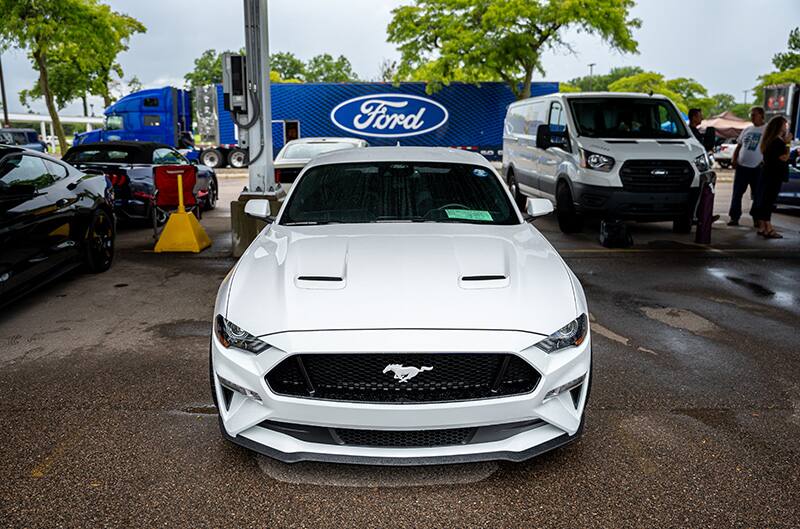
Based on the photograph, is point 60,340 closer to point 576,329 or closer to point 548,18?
point 576,329

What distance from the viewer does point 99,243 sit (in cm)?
739

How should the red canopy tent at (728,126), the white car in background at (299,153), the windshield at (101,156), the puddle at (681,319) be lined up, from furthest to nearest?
the red canopy tent at (728,126)
the white car in background at (299,153)
the windshield at (101,156)
the puddle at (681,319)

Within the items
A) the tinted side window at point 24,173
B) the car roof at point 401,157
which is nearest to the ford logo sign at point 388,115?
the tinted side window at point 24,173

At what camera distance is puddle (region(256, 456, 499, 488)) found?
3020mm

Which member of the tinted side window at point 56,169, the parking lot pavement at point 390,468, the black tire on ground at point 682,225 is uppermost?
the tinted side window at point 56,169

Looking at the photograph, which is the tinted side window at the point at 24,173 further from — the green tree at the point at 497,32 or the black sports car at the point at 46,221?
the green tree at the point at 497,32

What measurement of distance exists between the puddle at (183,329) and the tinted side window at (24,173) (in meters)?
1.77

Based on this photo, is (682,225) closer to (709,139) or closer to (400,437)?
(709,139)

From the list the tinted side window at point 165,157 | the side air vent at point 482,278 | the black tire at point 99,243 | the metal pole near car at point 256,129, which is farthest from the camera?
the tinted side window at point 165,157

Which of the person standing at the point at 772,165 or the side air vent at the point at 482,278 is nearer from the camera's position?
the side air vent at the point at 482,278

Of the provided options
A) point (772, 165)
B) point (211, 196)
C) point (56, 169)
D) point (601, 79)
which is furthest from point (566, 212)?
point (601, 79)

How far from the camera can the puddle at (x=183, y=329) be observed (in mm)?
5246

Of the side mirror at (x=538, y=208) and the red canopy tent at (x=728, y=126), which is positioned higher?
the red canopy tent at (x=728, y=126)

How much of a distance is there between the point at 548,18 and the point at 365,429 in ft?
79.1
